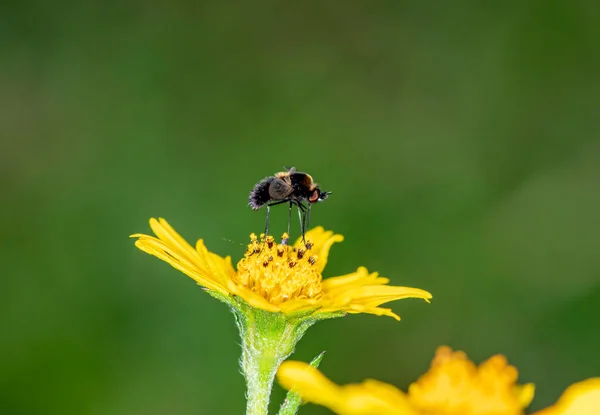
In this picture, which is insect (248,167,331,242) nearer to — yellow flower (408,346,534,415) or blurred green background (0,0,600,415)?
yellow flower (408,346,534,415)

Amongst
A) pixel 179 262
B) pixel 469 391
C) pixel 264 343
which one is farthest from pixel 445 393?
pixel 179 262

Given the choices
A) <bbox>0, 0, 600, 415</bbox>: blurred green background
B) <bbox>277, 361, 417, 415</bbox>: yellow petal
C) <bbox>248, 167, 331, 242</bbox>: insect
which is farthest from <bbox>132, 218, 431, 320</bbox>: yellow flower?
<bbox>0, 0, 600, 415</bbox>: blurred green background

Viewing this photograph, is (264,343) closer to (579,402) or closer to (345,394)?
(345,394)

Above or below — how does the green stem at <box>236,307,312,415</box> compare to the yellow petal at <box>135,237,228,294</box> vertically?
below

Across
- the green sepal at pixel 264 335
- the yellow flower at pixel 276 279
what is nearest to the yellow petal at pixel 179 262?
the yellow flower at pixel 276 279

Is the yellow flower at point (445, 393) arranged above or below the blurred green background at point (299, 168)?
below

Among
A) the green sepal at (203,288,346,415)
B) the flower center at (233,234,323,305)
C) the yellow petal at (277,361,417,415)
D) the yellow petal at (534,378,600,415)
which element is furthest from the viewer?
A: the flower center at (233,234,323,305)

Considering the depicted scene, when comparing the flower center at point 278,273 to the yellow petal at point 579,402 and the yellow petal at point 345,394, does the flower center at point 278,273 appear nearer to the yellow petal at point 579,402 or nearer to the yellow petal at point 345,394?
the yellow petal at point 345,394
